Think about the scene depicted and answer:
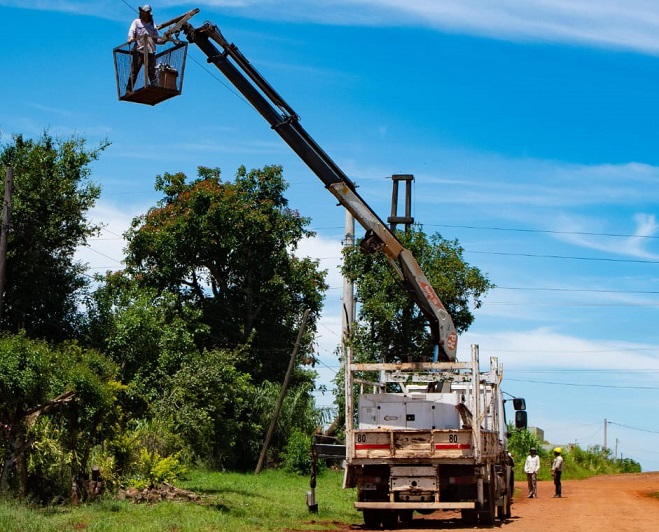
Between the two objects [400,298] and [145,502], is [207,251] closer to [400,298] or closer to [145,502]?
[400,298]

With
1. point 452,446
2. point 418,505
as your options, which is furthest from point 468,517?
point 452,446

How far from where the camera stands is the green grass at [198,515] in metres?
16.2

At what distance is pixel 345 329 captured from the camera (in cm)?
3681

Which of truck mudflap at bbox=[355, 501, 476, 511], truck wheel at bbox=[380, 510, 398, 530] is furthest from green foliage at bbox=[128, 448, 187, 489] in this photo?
truck mudflap at bbox=[355, 501, 476, 511]

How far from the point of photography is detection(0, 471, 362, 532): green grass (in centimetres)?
1625

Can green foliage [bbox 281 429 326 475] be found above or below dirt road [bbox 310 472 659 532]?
above

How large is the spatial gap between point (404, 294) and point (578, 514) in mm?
14565

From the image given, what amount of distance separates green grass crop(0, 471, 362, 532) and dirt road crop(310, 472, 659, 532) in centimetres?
142

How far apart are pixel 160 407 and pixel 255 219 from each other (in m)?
11.9

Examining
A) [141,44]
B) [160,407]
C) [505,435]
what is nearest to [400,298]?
[160,407]

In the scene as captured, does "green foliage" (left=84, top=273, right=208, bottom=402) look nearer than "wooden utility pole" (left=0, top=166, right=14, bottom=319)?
No

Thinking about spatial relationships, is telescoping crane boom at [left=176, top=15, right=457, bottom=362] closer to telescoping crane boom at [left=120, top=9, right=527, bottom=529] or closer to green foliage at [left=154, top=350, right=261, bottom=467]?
telescoping crane boom at [left=120, top=9, right=527, bottom=529]

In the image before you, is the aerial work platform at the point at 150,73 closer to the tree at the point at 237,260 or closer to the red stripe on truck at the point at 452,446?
the red stripe on truck at the point at 452,446

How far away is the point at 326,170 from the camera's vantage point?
2125 cm
